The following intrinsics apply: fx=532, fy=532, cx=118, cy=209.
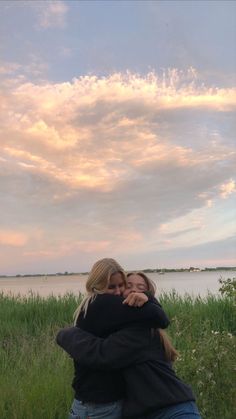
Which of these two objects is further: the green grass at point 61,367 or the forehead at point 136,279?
the green grass at point 61,367

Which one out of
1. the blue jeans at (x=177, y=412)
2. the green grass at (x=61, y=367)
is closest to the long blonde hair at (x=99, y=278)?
the blue jeans at (x=177, y=412)

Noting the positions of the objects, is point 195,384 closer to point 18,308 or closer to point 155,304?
point 155,304

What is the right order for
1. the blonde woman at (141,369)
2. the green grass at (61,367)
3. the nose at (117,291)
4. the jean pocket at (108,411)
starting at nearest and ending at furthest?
the blonde woman at (141,369), the jean pocket at (108,411), the nose at (117,291), the green grass at (61,367)

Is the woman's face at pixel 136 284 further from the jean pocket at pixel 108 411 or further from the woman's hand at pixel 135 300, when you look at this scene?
the jean pocket at pixel 108 411

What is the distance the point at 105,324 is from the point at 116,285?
27 centimetres

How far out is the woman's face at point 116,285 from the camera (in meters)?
3.30

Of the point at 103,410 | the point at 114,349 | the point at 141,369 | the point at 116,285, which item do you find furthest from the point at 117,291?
the point at 103,410

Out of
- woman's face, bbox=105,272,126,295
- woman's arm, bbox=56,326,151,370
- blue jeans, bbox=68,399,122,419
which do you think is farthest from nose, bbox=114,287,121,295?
blue jeans, bbox=68,399,122,419

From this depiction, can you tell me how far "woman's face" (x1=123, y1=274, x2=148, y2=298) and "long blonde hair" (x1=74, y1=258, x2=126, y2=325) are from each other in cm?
9

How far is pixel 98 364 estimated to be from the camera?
10.2 feet

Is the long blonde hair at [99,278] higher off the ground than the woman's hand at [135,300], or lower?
higher

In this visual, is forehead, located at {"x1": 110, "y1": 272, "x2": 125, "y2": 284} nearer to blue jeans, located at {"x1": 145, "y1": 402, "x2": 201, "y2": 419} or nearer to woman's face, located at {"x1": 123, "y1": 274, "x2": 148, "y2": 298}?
woman's face, located at {"x1": 123, "y1": 274, "x2": 148, "y2": 298}

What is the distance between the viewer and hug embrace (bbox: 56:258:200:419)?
3076 millimetres

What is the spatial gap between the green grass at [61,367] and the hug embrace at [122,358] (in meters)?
2.86
